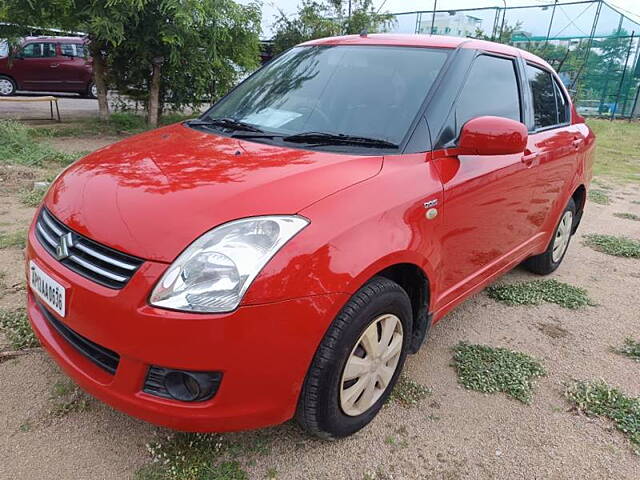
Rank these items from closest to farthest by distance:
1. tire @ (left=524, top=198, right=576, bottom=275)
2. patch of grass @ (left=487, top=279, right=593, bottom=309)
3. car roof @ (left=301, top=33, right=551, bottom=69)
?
car roof @ (left=301, top=33, right=551, bottom=69) → patch of grass @ (left=487, top=279, right=593, bottom=309) → tire @ (left=524, top=198, right=576, bottom=275)

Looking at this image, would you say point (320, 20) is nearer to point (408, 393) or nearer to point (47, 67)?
point (47, 67)

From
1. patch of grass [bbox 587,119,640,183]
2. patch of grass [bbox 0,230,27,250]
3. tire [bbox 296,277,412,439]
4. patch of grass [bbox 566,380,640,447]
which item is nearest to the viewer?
tire [bbox 296,277,412,439]

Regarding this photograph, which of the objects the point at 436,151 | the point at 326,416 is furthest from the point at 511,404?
the point at 436,151

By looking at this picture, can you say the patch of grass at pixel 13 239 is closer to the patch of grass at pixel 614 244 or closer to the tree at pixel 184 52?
the tree at pixel 184 52

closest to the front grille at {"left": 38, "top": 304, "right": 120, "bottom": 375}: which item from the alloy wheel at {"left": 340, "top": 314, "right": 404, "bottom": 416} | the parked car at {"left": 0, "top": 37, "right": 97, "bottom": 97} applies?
the alloy wheel at {"left": 340, "top": 314, "right": 404, "bottom": 416}

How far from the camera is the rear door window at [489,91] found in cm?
249

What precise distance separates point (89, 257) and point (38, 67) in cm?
1434

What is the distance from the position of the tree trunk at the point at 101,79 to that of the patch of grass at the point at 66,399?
806 cm

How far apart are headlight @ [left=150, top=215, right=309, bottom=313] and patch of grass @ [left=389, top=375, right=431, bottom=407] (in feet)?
3.73

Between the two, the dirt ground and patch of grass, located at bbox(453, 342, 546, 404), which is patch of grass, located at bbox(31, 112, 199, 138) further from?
patch of grass, located at bbox(453, 342, 546, 404)

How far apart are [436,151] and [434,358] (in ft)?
3.76

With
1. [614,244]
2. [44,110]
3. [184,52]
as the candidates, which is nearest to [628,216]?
[614,244]

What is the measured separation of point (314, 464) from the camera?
1921 mm

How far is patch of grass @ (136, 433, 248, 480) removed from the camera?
5.91 ft
